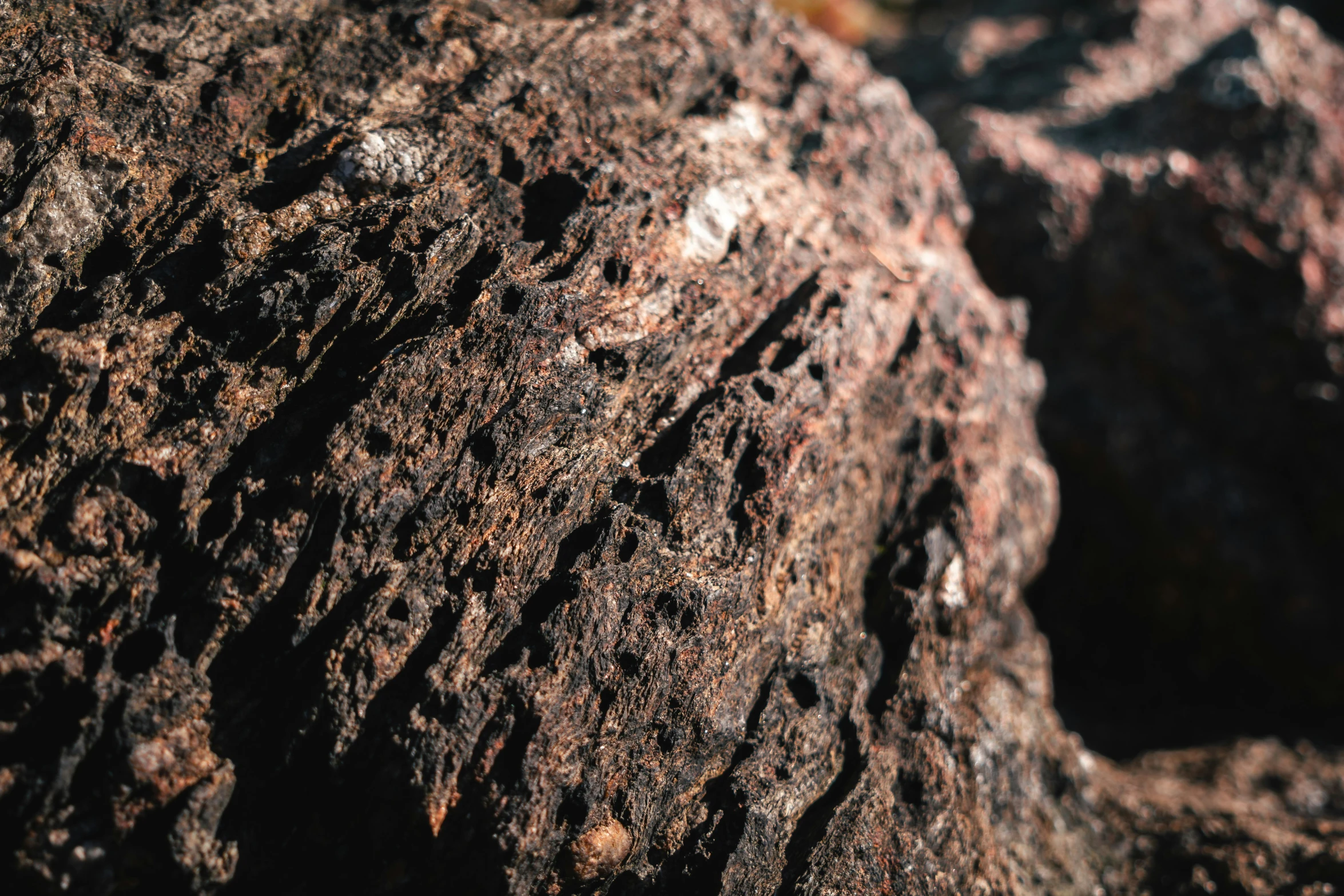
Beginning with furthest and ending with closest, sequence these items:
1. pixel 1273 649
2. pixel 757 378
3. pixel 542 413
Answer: pixel 1273 649 → pixel 757 378 → pixel 542 413

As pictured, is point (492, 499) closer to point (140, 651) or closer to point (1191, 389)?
point (140, 651)

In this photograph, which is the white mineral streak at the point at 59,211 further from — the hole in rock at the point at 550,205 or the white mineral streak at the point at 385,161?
the hole in rock at the point at 550,205

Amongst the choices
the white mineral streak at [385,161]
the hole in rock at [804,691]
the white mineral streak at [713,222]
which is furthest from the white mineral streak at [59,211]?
the hole in rock at [804,691]

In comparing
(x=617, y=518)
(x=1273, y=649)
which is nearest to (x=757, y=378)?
(x=617, y=518)

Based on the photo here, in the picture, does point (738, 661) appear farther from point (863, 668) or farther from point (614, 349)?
point (614, 349)

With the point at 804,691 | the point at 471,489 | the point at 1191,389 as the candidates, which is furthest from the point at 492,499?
the point at 1191,389
